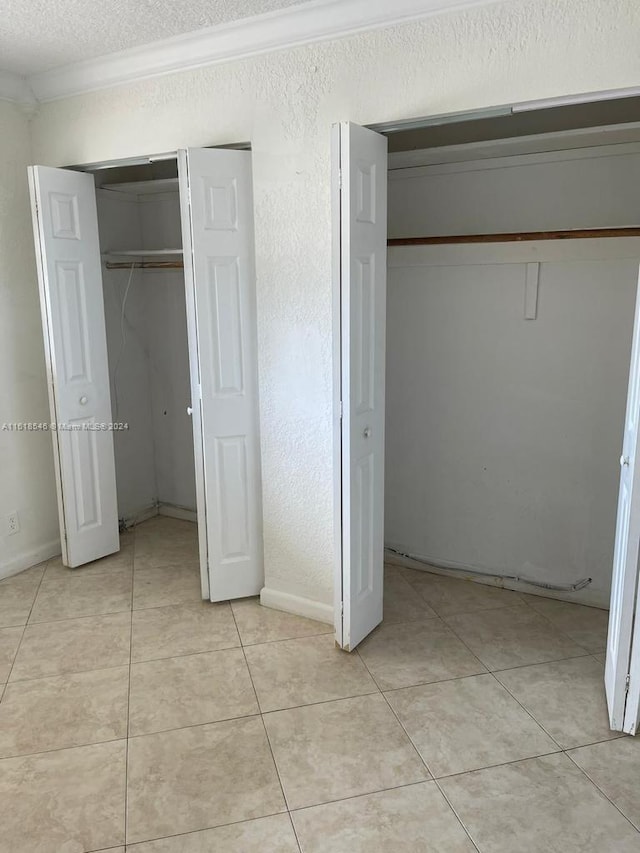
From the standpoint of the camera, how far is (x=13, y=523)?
357 centimetres

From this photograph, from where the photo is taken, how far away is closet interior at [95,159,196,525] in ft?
13.2

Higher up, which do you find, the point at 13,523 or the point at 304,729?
the point at 13,523

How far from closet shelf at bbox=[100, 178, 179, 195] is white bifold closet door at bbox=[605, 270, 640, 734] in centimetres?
272

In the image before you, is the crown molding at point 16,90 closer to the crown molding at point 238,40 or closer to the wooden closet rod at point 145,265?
the crown molding at point 238,40

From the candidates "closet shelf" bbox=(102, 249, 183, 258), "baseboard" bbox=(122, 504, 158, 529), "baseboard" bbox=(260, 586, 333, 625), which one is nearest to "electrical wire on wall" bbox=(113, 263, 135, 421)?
"closet shelf" bbox=(102, 249, 183, 258)

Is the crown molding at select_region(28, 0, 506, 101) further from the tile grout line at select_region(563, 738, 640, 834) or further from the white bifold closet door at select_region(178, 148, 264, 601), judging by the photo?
the tile grout line at select_region(563, 738, 640, 834)

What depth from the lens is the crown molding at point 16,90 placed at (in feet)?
10.7

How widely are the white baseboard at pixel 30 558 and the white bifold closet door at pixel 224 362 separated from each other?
1133 millimetres

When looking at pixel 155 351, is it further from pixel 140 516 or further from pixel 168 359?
pixel 140 516

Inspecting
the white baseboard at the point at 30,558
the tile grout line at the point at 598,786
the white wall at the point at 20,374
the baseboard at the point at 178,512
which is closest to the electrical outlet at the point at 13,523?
the white wall at the point at 20,374

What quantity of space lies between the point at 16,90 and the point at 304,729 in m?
3.35

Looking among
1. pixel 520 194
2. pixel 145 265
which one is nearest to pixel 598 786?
pixel 520 194

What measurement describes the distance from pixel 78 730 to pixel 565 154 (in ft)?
10.4

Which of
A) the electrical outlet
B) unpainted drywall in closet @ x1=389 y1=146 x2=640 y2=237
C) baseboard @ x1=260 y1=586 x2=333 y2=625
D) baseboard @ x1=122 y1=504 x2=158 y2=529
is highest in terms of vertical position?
unpainted drywall in closet @ x1=389 y1=146 x2=640 y2=237
